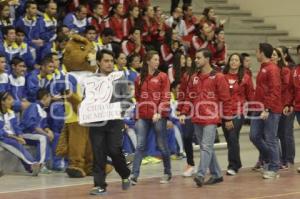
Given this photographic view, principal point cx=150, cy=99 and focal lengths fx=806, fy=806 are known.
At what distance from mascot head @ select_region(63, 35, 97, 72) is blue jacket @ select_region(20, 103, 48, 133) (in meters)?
1.27

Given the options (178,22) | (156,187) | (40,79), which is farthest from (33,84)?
(178,22)

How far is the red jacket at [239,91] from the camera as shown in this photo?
487 inches

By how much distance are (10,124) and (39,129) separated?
50 centimetres

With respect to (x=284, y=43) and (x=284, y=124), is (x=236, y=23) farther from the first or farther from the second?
(x=284, y=124)

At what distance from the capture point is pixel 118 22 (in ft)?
57.4

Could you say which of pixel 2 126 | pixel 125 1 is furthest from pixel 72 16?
pixel 2 126

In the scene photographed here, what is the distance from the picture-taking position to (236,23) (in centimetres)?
2152

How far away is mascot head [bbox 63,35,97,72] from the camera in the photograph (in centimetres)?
1181

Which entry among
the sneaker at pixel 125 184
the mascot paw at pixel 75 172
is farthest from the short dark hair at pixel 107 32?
the sneaker at pixel 125 184

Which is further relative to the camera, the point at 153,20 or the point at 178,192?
the point at 153,20

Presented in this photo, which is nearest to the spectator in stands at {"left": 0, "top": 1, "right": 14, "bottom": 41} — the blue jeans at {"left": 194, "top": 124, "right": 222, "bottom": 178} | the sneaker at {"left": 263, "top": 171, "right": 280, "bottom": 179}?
the blue jeans at {"left": 194, "top": 124, "right": 222, "bottom": 178}

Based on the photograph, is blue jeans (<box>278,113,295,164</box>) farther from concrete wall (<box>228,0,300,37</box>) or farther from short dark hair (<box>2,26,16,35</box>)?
concrete wall (<box>228,0,300,37</box>)

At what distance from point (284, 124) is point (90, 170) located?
3.25 metres

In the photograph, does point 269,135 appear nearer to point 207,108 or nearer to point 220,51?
point 207,108
